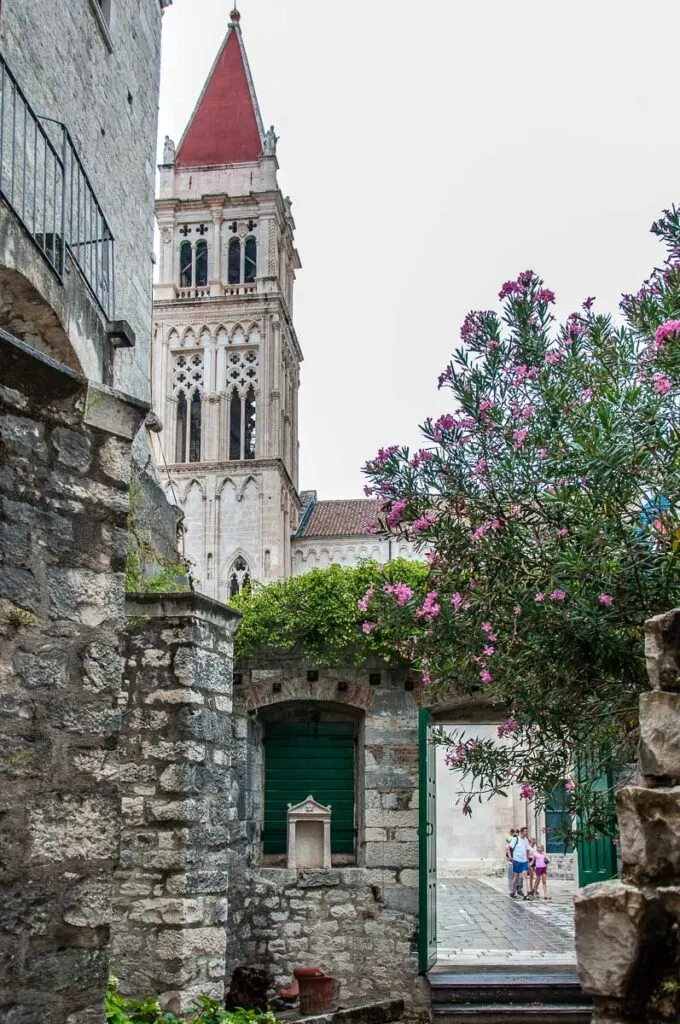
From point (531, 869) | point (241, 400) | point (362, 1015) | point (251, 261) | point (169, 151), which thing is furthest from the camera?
point (169, 151)

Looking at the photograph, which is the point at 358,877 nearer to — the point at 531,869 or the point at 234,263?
the point at 531,869

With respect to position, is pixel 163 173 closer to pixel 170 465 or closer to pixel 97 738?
pixel 170 465

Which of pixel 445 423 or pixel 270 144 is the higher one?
pixel 270 144

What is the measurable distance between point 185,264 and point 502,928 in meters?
35.0

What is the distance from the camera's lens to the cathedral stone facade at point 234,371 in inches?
1594

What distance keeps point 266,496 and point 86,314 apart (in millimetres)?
34138

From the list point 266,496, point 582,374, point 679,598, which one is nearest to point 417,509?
point 582,374

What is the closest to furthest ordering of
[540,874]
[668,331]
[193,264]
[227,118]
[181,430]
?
[668,331] → [540,874] → [181,430] → [193,264] → [227,118]

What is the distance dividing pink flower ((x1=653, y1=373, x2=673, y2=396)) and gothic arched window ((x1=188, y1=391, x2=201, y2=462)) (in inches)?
1497

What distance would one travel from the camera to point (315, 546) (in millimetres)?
42938

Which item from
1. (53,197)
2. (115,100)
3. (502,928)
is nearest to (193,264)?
(502,928)

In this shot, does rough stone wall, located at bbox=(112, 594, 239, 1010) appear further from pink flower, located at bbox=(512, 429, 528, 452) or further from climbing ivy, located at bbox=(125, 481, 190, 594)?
pink flower, located at bbox=(512, 429, 528, 452)

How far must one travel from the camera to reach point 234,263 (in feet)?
145

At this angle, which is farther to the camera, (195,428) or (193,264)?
(193,264)
